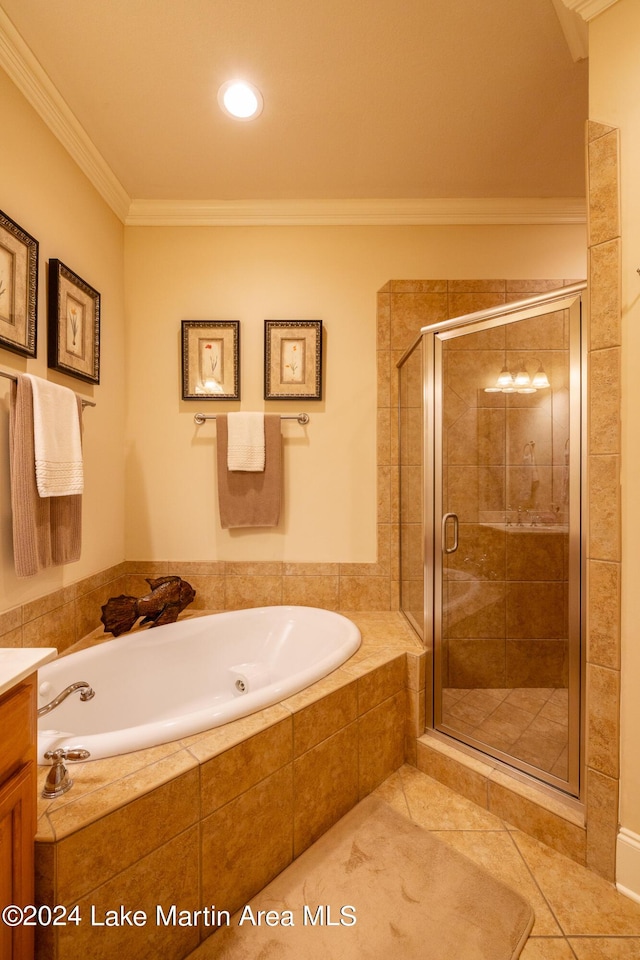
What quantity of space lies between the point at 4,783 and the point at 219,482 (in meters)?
1.51

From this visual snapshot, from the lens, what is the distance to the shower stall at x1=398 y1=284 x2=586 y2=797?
135cm

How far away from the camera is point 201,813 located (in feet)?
3.31

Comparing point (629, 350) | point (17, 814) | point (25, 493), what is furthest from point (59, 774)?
point (629, 350)

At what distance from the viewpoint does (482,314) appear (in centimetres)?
156

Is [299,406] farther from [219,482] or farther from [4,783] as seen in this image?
[4,783]

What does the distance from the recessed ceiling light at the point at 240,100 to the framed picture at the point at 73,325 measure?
34.9 inches

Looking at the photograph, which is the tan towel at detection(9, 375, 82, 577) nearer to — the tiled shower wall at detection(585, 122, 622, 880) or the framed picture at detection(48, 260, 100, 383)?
the framed picture at detection(48, 260, 100, 383)

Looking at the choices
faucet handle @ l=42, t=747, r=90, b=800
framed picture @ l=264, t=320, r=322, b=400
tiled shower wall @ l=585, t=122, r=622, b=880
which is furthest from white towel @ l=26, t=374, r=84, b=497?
tiled shower wall @ l=585, t=122, r=622, b=880

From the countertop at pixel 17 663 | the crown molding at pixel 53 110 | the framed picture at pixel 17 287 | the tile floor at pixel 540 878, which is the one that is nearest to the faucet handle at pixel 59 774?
the countertop at pixel 17 663

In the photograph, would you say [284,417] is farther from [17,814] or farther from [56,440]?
[17,814]

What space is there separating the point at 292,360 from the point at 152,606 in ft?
4.57

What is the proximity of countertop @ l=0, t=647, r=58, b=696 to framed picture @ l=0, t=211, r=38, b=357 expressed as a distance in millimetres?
1044

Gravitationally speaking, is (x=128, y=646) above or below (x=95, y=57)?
below

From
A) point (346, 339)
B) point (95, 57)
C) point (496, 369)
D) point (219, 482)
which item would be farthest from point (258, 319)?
point (496, 369)
